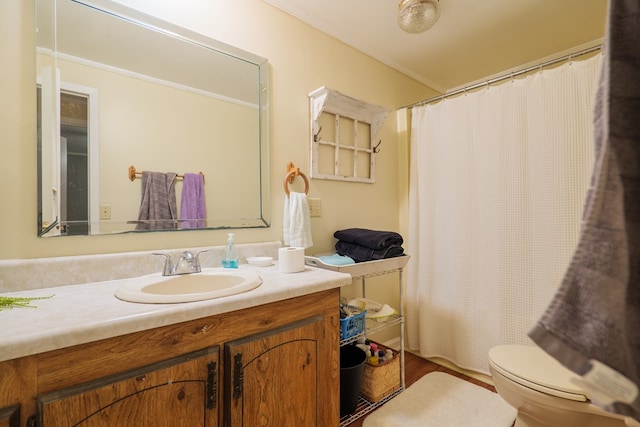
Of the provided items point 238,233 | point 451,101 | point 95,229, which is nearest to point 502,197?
point 451,101

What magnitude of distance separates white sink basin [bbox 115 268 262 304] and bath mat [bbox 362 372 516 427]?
1.02 metres

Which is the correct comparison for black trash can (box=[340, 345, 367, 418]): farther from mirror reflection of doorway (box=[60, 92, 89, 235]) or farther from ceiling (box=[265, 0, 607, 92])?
ceiling (box=[265, 0, 607, 92])

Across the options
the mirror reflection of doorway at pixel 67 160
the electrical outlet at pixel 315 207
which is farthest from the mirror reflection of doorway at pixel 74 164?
the electrical outlet at pixel 315 207

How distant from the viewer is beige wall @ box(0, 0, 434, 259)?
97 cm

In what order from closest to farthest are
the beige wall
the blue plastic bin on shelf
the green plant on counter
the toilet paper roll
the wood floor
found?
1. the green plant on counter
2. the beige wall
3. the toilet paper roll
4. the blue plastic bin on shelf
5. the wood floor

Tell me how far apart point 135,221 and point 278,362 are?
80 cm

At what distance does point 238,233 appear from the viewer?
1.46 m

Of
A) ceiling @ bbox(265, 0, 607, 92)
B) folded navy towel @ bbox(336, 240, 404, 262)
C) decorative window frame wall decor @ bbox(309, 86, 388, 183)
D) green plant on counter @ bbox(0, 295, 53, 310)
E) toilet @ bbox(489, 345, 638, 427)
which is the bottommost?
toilet @ bbox(489, 345, 638, 427)

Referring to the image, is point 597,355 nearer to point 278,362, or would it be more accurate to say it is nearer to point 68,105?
point 278,362

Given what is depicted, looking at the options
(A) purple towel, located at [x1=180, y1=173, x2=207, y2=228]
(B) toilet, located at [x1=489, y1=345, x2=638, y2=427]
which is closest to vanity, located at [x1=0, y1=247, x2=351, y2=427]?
(A) purple towel, located at [x1=180, y1=173, x2=207, y2=228]

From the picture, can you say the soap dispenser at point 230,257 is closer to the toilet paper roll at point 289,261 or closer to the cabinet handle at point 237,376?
the toilet paper roll at point 289,261

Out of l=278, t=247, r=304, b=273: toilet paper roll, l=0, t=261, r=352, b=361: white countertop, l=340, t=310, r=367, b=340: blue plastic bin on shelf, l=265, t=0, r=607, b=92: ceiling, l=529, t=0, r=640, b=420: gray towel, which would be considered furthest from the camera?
l=265, t=0, r=607, b=92: ceiling

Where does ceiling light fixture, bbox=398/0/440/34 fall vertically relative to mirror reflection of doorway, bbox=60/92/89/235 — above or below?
above

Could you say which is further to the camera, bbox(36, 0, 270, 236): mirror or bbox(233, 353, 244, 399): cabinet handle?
bbox(36, 0, 270, 236): mirror
